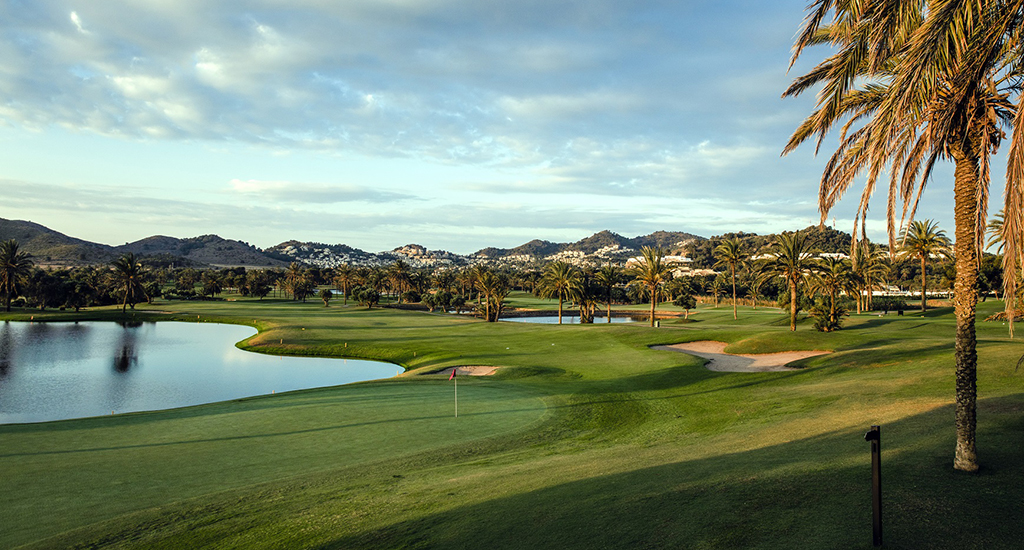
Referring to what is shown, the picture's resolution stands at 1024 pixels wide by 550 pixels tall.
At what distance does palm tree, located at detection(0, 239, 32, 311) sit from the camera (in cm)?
9650

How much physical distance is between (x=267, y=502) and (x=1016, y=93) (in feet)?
54.8

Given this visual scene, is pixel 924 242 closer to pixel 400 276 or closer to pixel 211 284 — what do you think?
pixel 400 276

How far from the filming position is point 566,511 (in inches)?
383

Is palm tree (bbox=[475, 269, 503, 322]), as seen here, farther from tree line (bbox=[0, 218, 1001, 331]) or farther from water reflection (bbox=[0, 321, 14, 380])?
water reflection (bbox=[0, 321, 14, 380])

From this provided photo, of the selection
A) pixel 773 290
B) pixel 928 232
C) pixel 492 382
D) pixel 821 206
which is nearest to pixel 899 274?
pixel 773 290

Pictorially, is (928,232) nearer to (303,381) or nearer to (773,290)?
(773,290)

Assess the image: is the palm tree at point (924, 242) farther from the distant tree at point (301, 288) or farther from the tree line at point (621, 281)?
the distant tree at point (301, 288)

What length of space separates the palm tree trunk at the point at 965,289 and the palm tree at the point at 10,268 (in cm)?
12863

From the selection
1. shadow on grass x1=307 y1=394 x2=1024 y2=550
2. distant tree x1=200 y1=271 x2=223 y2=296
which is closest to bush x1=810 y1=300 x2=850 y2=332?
shadow on grass x1=307 y1=394 x2=1024 y2=550

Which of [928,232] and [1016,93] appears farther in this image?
→ [928,232]

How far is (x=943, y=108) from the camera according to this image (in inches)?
367

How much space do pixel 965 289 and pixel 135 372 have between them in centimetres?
5382

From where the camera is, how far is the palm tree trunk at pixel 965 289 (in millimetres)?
9242

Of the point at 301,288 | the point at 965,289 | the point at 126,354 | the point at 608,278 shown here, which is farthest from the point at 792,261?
the point at 301,288
